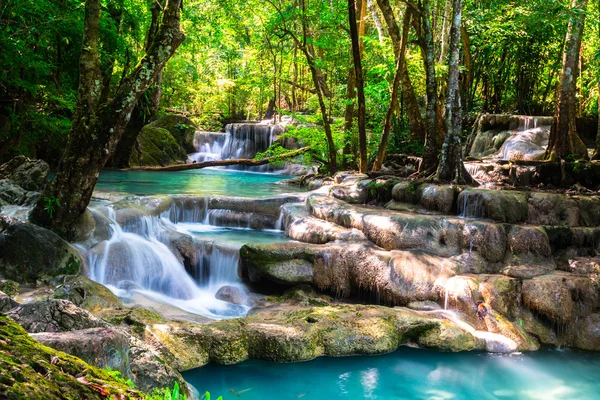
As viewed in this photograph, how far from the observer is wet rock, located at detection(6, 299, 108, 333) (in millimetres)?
3097

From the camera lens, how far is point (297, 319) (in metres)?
6.34

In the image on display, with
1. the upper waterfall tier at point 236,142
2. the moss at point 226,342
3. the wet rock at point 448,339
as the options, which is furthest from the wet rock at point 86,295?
the upper waterfall tier at point 236,142

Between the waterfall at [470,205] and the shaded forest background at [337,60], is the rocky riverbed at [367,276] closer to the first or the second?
the waterfall at [470,205]

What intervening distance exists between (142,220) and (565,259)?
7160mm

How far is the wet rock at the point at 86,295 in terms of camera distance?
5672 mm

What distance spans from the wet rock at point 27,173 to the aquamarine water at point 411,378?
5947mm

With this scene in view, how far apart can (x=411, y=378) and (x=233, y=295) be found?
3.18m

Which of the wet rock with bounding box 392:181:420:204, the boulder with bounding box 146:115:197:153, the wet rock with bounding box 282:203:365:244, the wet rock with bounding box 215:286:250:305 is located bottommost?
the wet rock with bounding box 215:286:250:305

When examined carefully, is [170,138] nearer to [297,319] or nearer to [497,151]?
[497,151]

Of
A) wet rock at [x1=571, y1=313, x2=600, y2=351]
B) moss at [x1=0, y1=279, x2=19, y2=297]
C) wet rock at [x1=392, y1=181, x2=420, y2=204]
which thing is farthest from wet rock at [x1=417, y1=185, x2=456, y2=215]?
moss at [x1=0, y1=279, x2=19, y2=297]

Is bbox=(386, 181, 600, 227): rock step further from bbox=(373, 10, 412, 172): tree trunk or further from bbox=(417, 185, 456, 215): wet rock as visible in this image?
bbox=(373, 10, 412, 172): tree trunk

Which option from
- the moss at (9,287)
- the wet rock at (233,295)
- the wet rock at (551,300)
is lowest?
the wet rock at (233,295)

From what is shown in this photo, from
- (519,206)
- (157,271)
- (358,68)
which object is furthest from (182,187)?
(519,206)

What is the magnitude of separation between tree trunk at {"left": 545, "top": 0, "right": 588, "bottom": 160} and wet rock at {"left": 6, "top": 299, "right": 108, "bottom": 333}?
9.40 meters
